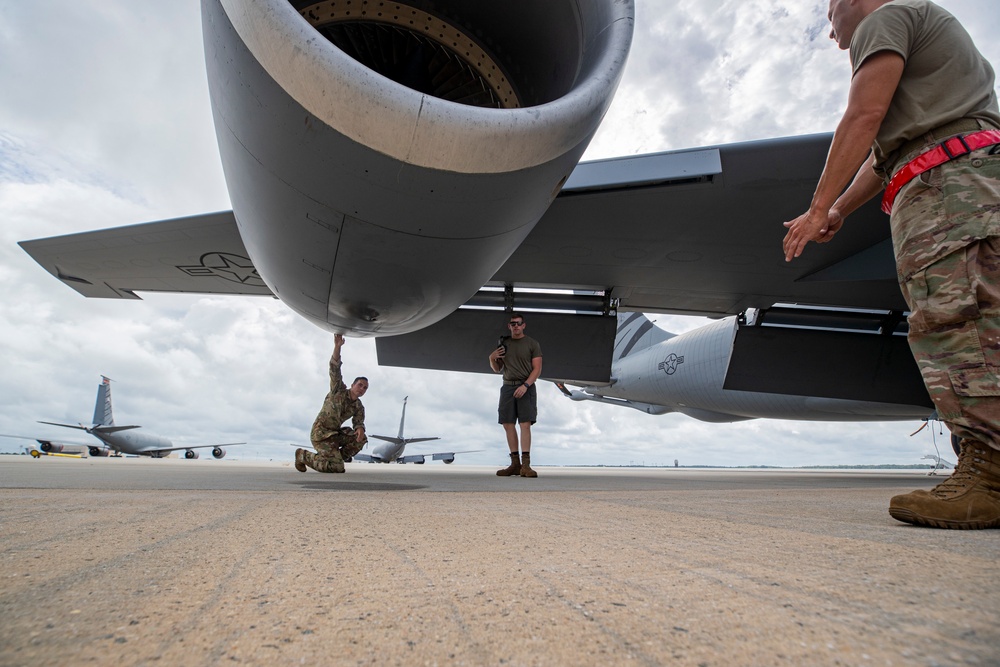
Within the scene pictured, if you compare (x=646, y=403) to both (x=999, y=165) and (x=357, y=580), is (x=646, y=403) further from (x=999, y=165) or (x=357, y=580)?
(x=357, y=580)

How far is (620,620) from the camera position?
1.65 feet

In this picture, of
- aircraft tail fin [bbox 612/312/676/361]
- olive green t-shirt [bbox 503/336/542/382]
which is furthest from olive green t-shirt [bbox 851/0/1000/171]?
aircraft tail fin [bbox 612/312/676/361]

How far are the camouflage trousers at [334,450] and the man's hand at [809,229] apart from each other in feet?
11.8

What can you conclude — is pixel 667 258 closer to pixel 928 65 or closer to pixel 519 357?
pixel 519 357

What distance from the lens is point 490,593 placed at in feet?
1.98

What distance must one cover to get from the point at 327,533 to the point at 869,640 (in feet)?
2.98

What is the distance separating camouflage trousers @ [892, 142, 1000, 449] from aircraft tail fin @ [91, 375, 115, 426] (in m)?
31.2

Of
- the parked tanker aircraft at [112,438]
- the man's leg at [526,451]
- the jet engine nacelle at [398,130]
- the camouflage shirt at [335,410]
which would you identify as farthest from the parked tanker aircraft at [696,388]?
the parked tanker aircraft at [112,438]

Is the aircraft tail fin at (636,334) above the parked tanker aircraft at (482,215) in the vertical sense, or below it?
above

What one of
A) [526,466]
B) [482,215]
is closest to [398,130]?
[482,215]

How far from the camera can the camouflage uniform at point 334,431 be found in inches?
165

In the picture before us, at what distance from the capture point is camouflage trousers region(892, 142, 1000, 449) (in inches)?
49.1

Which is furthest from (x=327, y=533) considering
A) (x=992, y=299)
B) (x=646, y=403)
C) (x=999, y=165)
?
(x=646, y=403)

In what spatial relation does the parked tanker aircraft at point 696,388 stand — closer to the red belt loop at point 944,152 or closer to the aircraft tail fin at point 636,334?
the aircraft tail fin at point 636,334
